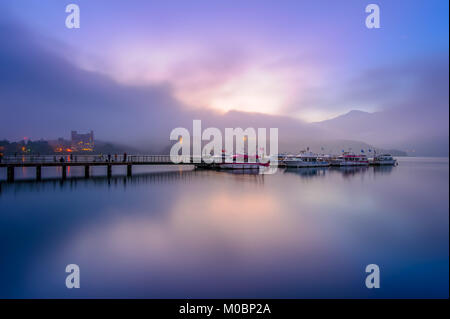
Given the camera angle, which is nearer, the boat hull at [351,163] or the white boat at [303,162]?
the white boat at [303,162]

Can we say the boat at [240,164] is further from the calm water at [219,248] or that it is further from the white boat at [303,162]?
the calm water at [219,248]

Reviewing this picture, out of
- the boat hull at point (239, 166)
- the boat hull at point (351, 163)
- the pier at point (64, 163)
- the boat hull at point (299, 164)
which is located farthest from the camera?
the boat hull at point (351, 163)

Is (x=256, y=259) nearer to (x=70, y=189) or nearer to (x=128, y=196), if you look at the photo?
(x=128, y=196)

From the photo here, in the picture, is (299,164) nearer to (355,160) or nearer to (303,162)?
(303,162)

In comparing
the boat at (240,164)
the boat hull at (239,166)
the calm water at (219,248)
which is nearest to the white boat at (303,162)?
the boat at (240,164)

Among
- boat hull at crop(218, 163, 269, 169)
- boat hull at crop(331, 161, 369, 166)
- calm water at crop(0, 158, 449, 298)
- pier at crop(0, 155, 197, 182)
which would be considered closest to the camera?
calm water at crop(0, 158, 449, 298)

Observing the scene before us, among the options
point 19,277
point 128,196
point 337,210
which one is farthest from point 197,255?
point 128,196

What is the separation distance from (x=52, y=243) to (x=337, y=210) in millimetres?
16619

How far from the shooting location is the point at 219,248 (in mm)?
9062

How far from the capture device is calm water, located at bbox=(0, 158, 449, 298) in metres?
6.60

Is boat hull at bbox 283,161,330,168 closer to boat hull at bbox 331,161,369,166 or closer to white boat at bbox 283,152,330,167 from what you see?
white boat at bbox 283,152,330,167

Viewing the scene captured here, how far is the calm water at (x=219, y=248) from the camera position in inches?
260

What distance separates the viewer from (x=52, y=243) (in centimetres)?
948

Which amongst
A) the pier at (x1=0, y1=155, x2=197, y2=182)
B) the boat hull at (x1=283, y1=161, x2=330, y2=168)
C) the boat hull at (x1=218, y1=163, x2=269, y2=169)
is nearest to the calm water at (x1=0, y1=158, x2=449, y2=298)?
the pier at (x1=0, y1=155, x2=197, y2=182)
